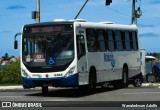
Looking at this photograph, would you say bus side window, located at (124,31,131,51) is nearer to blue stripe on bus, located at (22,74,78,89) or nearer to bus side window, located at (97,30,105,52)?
bus side window, located at (97,30,105,52)

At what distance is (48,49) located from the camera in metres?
22.4

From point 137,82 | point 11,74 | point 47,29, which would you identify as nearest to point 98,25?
point 47,29

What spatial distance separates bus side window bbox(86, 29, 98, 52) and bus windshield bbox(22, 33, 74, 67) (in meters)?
1.60

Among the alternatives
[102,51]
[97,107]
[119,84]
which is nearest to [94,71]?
[102,51]

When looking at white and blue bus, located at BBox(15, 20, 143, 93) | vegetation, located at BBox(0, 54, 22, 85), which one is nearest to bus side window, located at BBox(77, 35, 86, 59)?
white and blue bus, located at BBox(15, 20, 143, 93)

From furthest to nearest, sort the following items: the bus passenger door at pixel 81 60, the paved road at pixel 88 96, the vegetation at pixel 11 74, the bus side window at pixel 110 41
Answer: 1. the vegetation at pixel 11 74
2. the bus side window at pixel 110 41
3. the bus passenger door at pixel 81 60
4. the paved road at pixel 88 96

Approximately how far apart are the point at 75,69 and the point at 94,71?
239 cm

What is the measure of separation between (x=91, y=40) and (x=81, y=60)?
1603mm

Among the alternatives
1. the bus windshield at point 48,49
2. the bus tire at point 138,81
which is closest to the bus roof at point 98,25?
the bus windshield at point 48,49

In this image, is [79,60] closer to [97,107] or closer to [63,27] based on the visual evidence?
[63,27]

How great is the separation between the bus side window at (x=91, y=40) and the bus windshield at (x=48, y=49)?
160 cm

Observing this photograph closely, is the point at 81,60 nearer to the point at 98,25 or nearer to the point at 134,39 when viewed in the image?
the point at 98,25

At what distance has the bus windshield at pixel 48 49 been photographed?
22141 mm

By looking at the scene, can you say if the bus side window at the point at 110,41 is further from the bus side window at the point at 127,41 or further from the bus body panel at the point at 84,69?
the bus side window at the point at 127,41
